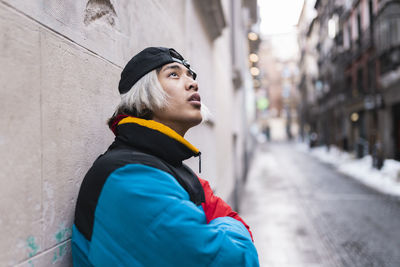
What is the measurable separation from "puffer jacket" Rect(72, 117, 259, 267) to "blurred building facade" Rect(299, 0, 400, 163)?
15430mm

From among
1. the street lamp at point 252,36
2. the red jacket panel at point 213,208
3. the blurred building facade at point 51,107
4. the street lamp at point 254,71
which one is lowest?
the red jacket panel at point 213,208

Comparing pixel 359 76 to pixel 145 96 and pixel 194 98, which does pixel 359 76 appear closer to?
pixel 194 98

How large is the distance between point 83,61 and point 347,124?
94.4 ft

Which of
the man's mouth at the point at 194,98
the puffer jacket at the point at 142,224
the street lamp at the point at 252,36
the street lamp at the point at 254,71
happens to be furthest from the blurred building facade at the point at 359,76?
the puffer jacket at the point at 142,224

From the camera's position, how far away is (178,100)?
168 cm

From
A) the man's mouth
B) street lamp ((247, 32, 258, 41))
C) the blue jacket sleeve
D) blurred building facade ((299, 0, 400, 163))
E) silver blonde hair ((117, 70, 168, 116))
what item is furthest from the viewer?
street lamp ((247, 32, 258, 41))

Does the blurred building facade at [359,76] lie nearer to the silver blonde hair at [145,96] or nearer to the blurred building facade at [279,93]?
the silver blonde hair at [145,96]

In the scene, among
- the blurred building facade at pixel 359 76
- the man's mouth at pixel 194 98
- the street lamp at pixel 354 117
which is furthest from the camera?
the street lamp at pixel 354 117

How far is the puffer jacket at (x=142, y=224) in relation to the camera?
114cm

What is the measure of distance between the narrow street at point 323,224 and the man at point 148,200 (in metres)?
4.06

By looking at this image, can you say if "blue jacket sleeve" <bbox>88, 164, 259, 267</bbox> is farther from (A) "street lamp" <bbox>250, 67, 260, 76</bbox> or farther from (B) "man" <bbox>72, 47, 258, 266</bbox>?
(A) "street lamp" <bbox>250, 67, 260, 76</bbox>

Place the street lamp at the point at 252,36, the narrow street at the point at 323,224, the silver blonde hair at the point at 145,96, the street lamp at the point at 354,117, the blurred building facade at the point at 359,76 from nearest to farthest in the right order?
the silver blonde hair at the point at 145,96 → the narrow street at the point at 323,224 → the blurred building facade at the point at 359,76 → the street lamp at the point at 252,36 → the street lamp at the point at 354,117

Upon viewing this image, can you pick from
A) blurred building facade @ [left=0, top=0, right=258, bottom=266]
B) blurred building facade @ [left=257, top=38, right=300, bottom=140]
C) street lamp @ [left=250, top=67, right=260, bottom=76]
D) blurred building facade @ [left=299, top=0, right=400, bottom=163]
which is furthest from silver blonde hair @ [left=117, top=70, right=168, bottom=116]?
blurred building facade @ [left=257, top=38, right=300, bottom=140]

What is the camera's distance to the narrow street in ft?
17.2
